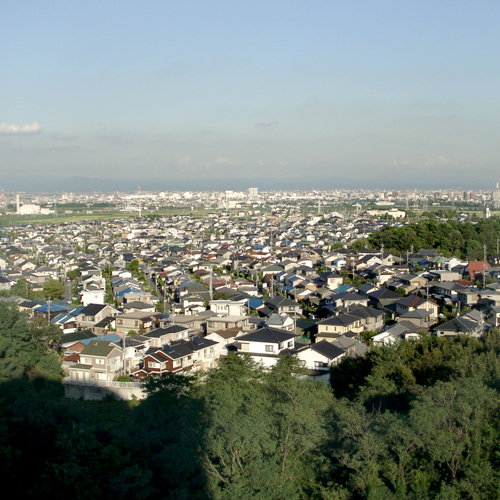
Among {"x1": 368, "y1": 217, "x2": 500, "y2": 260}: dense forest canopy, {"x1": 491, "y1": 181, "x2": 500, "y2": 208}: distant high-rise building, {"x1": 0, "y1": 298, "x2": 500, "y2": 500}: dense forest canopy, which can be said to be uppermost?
{"x1": 491, "y1": 181, "x2": 500, "y2": 208}: distant high-rise building

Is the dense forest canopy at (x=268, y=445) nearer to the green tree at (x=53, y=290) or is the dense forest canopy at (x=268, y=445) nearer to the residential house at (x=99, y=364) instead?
the residential house at (x=99, y=364)

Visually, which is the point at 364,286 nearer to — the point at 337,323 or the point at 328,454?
the point at 337,323

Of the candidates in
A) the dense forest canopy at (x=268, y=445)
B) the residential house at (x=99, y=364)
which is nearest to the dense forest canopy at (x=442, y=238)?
the residential house at (x=99, y=364)

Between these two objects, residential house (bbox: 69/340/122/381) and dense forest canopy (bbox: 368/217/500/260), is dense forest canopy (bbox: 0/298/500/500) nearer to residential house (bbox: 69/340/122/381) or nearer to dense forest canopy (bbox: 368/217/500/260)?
residential house (bbox: 69/340/122/381)

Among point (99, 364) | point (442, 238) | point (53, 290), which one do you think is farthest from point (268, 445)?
point (442, 238)

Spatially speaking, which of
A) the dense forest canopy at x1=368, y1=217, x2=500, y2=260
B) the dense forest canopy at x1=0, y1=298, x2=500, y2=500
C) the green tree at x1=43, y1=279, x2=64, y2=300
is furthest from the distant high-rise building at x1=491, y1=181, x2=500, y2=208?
the dense forest canopy at x1=0, y1=298, x2=500, y2=500

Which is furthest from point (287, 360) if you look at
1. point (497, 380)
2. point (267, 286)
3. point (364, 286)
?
point (267, 286)

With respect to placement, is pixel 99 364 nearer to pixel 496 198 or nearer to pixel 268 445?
pixel 268 445
